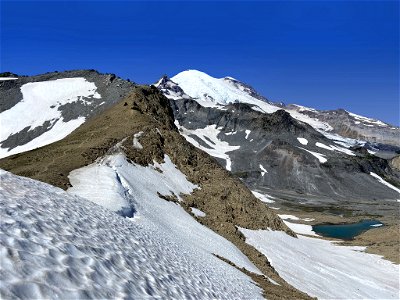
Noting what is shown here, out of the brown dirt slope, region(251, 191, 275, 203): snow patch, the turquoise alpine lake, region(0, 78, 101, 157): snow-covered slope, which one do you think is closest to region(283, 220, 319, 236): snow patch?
the turquoise alpine lake

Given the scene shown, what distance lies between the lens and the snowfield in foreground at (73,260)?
7289 mm

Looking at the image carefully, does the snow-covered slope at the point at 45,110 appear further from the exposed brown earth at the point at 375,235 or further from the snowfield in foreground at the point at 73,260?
the snowfield in foreground at the point at 73,260

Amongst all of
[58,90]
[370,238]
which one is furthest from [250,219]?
[58,90]

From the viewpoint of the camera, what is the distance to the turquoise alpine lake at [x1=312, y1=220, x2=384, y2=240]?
108750 mm

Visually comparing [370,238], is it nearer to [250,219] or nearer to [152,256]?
[250,219]

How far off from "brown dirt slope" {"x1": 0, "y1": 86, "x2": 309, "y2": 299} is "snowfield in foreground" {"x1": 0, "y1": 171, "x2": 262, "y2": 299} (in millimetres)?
13919

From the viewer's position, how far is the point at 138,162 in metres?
40.2

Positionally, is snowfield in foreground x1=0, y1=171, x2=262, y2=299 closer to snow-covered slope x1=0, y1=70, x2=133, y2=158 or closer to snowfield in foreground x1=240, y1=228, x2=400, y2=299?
snowfield in foreground x1=240, y1=228, x2=400, y2=299

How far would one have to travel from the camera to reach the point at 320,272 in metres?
43.5

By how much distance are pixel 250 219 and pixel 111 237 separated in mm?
34249

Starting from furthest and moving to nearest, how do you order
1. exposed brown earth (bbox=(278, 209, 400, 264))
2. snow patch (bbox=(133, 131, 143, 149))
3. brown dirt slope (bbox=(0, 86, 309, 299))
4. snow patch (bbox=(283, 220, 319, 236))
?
1. snow patch (bbox=(283, 220, 319, 236))
2. exposed brown earth (bbox=(278, 209, 400, 264))
3. snow patch (bbox=(133, 131, 143, 149))
4. brown dirt slope (bbox=(0, 86, 309, 299))

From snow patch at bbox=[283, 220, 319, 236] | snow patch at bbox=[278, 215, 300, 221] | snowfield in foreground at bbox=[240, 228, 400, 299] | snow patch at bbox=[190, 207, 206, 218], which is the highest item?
snow patch at bbox=[278, 215, 300, 221]

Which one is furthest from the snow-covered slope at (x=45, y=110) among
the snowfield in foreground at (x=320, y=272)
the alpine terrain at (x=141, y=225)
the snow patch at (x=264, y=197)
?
the snow patch at (x=264, y=197)

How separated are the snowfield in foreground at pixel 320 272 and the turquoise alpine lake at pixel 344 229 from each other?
159 feet
